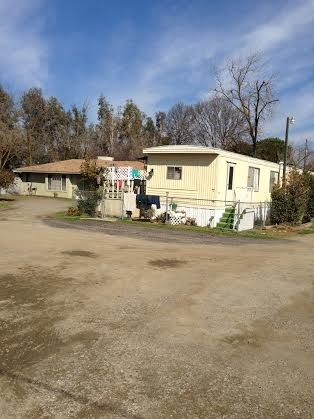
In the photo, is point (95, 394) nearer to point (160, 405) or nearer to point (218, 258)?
point (160, 405)

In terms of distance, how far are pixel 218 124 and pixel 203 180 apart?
38.2 meters

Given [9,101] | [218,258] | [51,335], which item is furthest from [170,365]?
[9,101]

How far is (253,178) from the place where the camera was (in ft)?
72.5

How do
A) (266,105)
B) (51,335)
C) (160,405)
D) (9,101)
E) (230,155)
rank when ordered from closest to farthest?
(160,405) < (51,335) < (230,155) < (266,105) < (9,101)

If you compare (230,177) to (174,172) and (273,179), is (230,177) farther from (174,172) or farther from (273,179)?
(273,179)

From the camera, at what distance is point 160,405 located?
383cm

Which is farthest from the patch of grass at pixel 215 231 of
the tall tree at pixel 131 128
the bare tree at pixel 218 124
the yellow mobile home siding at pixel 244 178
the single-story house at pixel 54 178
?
the tall tree at pixel 131 128

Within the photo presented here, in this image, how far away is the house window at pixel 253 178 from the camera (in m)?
21.6

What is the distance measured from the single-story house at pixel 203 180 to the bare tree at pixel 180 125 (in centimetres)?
3895

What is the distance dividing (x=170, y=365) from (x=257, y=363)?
38.2 inches

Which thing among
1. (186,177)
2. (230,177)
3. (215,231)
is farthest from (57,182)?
(215,231)

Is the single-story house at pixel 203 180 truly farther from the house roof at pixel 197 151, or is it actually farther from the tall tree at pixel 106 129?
the tall tree at pixel 106 129

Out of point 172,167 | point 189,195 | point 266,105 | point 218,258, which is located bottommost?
point 218,258

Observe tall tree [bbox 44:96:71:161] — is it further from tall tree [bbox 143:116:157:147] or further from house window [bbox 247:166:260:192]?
house window [bbox 247:166:260:192]
